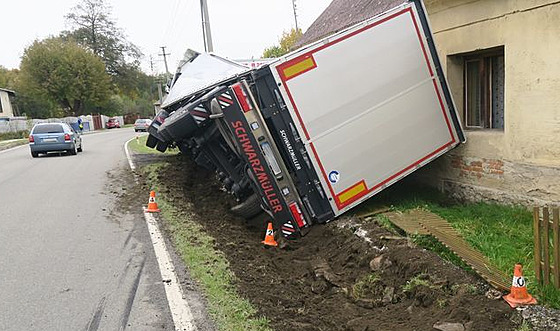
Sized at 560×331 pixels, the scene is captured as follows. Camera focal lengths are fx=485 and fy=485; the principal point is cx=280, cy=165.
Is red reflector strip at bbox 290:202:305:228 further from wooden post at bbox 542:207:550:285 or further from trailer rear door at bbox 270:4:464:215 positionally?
wooden post at bbox 542:207:550:285

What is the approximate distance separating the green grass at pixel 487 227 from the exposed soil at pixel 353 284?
15.2 inches

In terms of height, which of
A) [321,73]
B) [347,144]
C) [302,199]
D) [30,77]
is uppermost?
[30,77]

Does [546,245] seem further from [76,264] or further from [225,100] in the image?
[76,264]

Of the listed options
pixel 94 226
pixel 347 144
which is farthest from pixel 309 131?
pixel 94 226

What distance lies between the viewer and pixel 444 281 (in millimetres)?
4609

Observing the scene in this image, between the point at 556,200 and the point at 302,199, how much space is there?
3367 mm

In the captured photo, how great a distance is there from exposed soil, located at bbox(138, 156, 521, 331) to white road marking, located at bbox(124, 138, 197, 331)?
64cm

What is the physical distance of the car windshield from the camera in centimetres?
1995

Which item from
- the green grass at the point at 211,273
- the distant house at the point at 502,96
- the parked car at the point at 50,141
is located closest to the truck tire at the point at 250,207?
the green grass at the point at 211,273

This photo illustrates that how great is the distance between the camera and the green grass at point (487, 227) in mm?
4716

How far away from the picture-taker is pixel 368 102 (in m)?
7.08

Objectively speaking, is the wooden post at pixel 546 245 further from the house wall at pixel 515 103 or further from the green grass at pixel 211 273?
the house wall at pixel 515 103

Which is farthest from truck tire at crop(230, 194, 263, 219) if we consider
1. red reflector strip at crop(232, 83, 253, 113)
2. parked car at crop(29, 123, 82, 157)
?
parked car at crop(29, 123, 82, 157)

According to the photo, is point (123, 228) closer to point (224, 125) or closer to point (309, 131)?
point (224, 125)
